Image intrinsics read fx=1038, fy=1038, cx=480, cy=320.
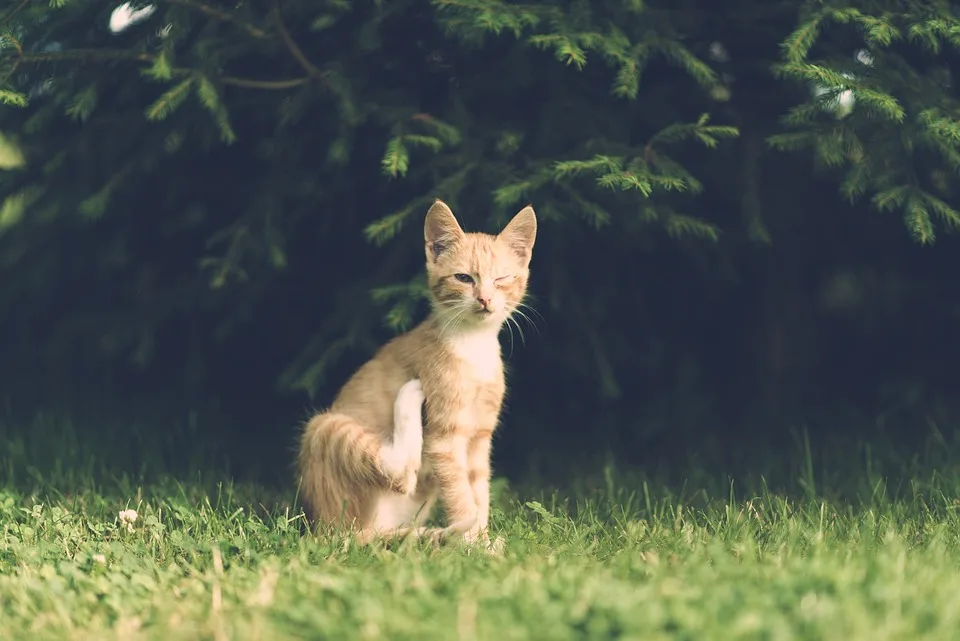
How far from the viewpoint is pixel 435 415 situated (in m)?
3.67

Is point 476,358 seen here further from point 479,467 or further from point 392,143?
point 392,143

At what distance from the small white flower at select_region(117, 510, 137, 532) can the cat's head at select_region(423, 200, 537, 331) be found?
1381mm

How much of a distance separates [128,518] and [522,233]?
1.85 metres

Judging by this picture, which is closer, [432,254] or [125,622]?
[125,622]

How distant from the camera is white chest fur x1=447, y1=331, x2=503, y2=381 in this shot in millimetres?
3709

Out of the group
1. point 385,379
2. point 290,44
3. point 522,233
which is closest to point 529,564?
point 385,379

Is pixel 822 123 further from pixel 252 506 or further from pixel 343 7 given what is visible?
pixel 252 506

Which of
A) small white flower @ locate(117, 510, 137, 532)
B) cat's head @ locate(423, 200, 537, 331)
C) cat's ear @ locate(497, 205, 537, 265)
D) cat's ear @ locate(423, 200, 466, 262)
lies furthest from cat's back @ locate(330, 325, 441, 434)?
small white flower @ locate(117, 510, 137, 532)

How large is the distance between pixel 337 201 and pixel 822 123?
225 centimetres

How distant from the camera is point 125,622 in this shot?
2.82m

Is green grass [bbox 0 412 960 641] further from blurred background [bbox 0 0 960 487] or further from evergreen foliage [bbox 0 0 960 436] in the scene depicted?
evergreen foliage [bbox 0 0 960 436]

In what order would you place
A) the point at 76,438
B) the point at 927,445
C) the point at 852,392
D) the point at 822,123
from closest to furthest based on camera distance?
the point at 822,123 → the point at 927,445 → the point at 76,438 → the point at 852,392

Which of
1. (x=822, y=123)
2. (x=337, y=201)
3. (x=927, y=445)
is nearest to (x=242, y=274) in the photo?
(x=337, y=201)

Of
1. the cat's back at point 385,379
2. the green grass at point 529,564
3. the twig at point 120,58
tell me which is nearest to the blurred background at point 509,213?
the twig at point 120,58
